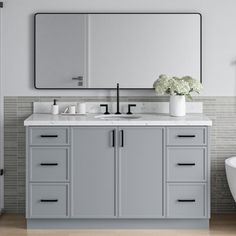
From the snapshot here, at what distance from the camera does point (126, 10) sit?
5.43 meters

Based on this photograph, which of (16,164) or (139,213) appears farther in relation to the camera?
(16,164)

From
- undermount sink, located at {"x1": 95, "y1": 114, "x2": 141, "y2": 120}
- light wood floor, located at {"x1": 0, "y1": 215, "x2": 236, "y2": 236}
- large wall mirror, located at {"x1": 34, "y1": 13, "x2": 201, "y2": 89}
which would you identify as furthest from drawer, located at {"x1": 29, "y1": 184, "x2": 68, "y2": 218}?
large wall mirror, located at {"x1": 34, "y1": 13, "x2": 201, "y2": 89}

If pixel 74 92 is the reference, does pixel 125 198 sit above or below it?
below

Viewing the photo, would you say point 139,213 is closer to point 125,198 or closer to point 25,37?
point 125,198

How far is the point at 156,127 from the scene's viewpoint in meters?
4.96

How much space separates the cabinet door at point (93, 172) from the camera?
497cm

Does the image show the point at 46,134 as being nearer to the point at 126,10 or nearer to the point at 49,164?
the point at 49,164

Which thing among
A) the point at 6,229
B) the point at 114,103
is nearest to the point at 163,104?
the point at 114,103

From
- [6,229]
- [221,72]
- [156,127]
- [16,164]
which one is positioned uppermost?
[221,72]

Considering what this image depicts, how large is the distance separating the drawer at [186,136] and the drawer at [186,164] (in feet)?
0.15

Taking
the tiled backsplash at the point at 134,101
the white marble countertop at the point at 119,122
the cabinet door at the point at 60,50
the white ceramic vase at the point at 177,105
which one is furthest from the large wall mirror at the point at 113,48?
the white marble countertop at the point at 119,122

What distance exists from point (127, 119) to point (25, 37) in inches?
44.4

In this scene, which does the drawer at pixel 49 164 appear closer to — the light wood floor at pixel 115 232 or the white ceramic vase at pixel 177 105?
the light wood floor at pixel 115 232

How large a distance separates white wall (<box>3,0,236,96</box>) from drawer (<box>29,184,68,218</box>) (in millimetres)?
897
